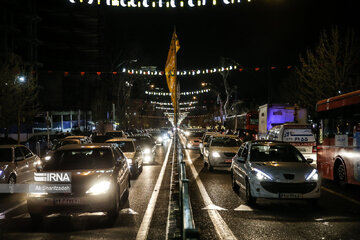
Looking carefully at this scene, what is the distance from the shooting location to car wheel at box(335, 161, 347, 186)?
1269 cm

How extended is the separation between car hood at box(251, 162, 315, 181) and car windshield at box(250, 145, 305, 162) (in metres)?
0.66

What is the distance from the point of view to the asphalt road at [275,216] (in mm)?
7102

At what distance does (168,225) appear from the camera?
24.2ft

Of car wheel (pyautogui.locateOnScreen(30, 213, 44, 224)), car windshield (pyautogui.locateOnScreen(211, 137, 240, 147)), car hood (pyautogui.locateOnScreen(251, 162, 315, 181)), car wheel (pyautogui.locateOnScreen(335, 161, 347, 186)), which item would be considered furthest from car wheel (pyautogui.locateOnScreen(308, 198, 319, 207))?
car windshield (pyautogui.locateOnScreen(211, 137, 240, 147))

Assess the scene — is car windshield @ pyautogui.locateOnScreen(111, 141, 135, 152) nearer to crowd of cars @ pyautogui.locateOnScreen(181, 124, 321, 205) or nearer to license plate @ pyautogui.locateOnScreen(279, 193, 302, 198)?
crowd of cars @ pyautogui.locateOnScreen(181, 124, 321, 205)

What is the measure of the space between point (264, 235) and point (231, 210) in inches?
88.3

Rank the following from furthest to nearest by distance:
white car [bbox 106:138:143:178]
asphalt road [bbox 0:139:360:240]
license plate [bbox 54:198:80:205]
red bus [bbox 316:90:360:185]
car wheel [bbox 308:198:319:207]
→ white car [bbox 106:138:143:178] < red bus [bbox 316:90:360:185] < car wheel [bbox 308:198:319:207] < license plate [bbox 54:198:80:205] < asphalt road [bbox 0:139:360:240]

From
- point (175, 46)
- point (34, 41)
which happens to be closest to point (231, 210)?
point (175, 46)

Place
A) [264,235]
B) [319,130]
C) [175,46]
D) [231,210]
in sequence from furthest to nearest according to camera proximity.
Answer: [175,46]
[319,130]
[231,210]
[264,235]

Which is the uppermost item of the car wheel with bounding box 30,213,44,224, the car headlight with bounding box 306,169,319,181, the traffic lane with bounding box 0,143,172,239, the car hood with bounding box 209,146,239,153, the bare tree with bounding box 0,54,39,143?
the bare tree with bounding box 0,54,39,143

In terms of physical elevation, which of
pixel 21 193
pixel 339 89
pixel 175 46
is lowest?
pixel 21 193

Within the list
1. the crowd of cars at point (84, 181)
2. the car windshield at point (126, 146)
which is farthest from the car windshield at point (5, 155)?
the car windshield at point (126, 146)

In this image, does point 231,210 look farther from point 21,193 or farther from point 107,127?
point 107,127

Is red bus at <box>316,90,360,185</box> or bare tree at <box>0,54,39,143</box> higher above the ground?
bare tree at <box>0,54,39,143</box>
